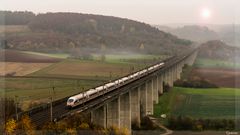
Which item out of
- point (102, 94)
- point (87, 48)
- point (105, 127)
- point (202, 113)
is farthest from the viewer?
point (87, 48)

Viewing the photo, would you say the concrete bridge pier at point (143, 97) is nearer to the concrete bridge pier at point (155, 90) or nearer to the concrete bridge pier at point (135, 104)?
the concrete bridge pier at point (155, 90)

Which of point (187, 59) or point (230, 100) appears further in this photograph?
point (187, 59)

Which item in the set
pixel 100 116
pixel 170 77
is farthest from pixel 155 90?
pixel 100 116

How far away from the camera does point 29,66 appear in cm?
2608

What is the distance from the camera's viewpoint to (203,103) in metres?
22.5

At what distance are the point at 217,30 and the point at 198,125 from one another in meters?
7.94

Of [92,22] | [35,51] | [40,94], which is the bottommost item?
[40,94]

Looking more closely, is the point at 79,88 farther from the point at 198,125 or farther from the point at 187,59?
the point at 187,59

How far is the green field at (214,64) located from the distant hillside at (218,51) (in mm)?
342

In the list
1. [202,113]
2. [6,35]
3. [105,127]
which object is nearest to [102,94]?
[105,127]

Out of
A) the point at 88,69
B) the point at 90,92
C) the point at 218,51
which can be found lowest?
the point at 90,92

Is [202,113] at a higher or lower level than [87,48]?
lower

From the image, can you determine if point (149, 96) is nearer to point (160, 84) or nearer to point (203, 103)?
point (160, 84)

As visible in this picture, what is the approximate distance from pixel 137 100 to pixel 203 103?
339 cm
